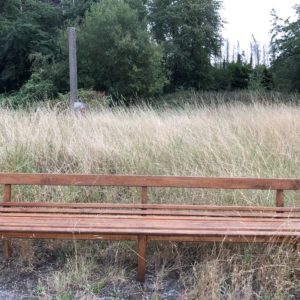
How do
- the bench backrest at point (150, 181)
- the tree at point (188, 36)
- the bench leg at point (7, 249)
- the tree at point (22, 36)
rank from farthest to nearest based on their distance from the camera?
1. the tree at point (188, 36)
2. the tree at point (22, 36)
3. the bench backrest at point (150, 181)
4. the bench leg at point (7, 249)

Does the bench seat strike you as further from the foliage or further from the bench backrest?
the foliage

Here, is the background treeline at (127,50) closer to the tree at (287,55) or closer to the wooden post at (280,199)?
the tree at (287,55)

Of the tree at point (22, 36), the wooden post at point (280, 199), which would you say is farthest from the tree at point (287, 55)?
the wooden post at point (280, 199)

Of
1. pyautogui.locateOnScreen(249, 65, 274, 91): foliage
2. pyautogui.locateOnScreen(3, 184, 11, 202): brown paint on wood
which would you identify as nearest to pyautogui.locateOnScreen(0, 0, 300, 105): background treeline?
pyautogui.locateOnScreen(249, 65, 274, 91): foliage

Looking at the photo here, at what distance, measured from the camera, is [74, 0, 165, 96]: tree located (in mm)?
20250

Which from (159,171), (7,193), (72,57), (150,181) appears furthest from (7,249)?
(72,57)

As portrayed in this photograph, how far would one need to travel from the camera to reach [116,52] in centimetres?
2025

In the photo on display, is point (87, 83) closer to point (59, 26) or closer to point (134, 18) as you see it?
point (134, 18)

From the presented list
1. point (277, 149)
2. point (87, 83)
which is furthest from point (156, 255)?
point (87, 83)

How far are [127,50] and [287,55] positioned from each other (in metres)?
A: 10.1

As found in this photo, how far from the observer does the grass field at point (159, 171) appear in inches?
114

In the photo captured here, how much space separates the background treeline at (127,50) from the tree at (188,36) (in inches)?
2.5

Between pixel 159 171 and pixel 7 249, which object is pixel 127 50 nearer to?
pixel 159 171

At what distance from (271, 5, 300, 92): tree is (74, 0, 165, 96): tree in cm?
748
